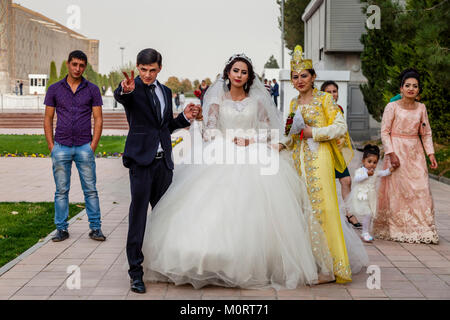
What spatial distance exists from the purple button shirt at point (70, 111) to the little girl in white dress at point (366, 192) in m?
3.35

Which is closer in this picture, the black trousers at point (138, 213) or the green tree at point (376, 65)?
the black trousers at point (138, 213)

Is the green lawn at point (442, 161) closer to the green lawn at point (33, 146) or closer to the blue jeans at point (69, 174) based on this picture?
the blue jeans at point (69, 174)

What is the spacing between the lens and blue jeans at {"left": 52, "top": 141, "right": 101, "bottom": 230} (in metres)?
6.53

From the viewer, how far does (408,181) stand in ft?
22.8

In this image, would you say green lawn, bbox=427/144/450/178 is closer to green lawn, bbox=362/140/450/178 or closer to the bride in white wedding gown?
green lawn, bbox=362/140/450/178

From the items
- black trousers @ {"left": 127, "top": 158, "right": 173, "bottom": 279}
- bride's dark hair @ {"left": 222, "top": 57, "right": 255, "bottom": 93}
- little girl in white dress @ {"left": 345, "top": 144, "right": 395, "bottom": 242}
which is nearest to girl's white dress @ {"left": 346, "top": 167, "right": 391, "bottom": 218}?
little girl in white dress @ {"left": 345, "top": 144, "right": 395, "bottom": 242}

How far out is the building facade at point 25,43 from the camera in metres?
73.8

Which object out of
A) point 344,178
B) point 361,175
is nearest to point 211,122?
point 361,175

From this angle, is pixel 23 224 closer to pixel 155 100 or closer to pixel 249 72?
pixel 155 100

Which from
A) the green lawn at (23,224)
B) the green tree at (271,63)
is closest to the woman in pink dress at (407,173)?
the green lawn at (23,224)

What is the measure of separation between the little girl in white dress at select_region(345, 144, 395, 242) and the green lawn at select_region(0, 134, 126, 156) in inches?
428

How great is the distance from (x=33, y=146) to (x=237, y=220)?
49.0 ft

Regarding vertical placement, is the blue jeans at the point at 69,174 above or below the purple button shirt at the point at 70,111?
below

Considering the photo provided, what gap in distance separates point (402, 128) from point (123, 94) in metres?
3.76
